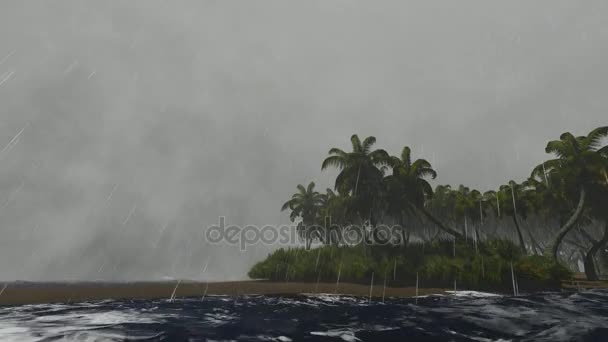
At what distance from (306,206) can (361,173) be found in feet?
67.1

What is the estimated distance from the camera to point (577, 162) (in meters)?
29.5

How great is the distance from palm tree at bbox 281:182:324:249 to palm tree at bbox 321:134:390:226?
18.2 meters

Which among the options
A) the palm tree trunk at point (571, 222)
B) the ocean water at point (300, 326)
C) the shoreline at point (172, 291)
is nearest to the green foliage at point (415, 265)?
the shoreline at point (172, 291)

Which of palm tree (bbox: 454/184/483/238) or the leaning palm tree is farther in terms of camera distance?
palm tree (bbox: 454/184/483/238)

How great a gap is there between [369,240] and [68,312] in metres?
24.0

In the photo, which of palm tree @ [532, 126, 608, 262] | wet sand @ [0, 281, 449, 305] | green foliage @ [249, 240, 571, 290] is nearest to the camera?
wet sand @ [0, 281, 449, 305]

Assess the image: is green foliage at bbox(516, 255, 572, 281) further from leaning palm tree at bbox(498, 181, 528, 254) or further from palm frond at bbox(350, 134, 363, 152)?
palm frond at bbox(350, 134, 363, 152)

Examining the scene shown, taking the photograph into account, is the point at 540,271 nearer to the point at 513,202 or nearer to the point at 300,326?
the point at 513,202

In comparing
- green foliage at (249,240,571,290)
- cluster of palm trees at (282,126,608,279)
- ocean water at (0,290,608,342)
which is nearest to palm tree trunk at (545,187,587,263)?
cluster of palm trees at (282,126,608,279)

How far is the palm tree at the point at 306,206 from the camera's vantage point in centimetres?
4981

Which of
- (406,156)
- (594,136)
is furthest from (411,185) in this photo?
(594,136)

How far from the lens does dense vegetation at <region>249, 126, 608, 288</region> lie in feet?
73.0

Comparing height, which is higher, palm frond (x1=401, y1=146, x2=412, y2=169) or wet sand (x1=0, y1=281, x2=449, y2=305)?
palm frond (x1=401, y1=146, x2=412, y2=169)

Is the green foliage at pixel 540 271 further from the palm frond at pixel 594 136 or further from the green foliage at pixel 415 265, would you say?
the palm frond at pixel 594 136
